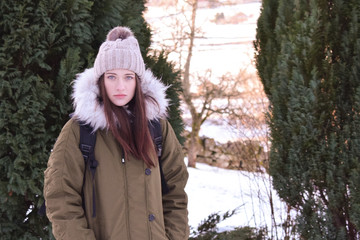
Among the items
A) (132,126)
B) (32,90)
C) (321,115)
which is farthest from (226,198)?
(132,126)

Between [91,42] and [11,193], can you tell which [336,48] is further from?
[11,193]

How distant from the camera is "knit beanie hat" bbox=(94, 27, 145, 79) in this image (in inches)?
72.7

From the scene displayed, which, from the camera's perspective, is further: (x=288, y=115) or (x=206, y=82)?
→ (x=206, y=82)

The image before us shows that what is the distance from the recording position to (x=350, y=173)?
9.04 feet

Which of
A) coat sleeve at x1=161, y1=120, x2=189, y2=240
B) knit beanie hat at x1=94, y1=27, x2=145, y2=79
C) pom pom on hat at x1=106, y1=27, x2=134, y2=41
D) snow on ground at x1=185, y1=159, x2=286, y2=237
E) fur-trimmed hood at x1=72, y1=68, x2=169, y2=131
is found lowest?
snow on ground at x1=185, y1=159, x2=286, y2=237

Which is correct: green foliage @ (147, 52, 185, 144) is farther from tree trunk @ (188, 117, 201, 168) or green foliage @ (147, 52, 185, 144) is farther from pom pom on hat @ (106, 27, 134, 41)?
tree trunk @ (188, 117, 201, 168)

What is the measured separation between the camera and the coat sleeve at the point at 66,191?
1.65 metres

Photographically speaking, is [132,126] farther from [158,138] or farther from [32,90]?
[32,90]

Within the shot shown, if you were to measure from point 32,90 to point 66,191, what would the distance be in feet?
3.55

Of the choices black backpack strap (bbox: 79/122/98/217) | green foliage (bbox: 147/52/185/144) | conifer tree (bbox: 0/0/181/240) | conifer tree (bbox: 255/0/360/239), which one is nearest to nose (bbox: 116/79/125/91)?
black backpack strap (bbox: 79/122/98/217)

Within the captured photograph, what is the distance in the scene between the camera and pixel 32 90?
247cm

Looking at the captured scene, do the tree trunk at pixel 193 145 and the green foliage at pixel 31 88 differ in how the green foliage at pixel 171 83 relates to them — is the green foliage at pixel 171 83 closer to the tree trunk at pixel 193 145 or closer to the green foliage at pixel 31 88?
the green foliage at pixel 31 88

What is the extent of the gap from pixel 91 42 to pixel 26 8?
0.56 m

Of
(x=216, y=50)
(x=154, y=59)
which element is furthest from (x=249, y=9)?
(x=154, y=59)
